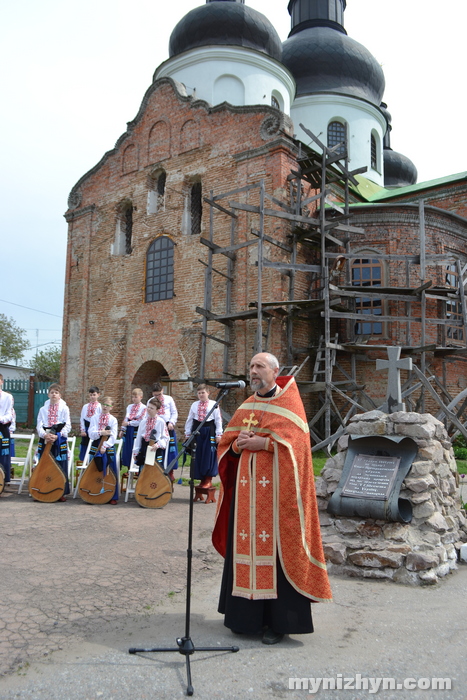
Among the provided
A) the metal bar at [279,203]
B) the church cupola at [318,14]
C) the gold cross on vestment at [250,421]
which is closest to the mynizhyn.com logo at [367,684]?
the gold cross on vestment at [250,421]

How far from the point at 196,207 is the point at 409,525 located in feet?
49.9

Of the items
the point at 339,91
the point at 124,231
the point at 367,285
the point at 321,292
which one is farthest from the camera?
the point at 339,91

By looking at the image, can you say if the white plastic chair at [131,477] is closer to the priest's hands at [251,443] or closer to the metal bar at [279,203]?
the priest's hands at [251,443]

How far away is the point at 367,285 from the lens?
56.2 ft

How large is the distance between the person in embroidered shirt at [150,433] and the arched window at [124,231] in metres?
12.8

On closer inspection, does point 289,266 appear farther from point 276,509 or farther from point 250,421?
point 276,509

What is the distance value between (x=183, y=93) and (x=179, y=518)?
1599cm

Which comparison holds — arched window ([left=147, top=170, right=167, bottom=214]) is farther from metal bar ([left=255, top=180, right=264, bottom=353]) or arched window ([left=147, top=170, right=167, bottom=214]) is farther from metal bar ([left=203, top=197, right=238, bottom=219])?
metal bar ([left=255, top=180, right=264, bottom=353])

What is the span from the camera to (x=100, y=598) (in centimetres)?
441

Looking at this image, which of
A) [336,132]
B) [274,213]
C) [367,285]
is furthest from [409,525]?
[336,132]

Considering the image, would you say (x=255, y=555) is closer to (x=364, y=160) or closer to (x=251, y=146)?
(x=251, y=146)

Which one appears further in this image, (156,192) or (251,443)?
(156,192)

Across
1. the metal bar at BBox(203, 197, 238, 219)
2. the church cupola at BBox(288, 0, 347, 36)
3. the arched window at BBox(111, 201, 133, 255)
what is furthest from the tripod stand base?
the church cupola at BBox(288, 0, 347, 36)

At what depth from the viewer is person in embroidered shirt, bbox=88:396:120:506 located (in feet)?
27.8
